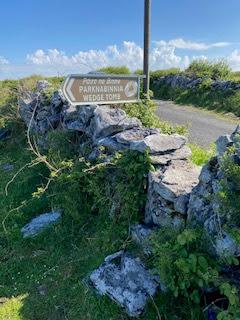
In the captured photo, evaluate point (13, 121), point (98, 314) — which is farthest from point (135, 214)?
point (13, 121)

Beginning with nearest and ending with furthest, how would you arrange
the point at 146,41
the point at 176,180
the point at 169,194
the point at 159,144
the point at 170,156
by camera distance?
the point at 169,194, the point at 176,180, the point at 170,156, the point at 159,144, the point at 146,41

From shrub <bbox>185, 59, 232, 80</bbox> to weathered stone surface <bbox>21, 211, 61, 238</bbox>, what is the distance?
533 inches

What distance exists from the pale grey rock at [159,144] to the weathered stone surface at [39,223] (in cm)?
181

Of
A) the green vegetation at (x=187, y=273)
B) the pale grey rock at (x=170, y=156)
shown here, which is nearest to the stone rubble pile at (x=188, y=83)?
the pale grey rock at (x=170, y=156)

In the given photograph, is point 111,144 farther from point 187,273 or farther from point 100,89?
point 187,273

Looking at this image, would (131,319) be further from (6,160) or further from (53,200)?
(6,160)

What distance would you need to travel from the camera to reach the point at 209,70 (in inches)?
776

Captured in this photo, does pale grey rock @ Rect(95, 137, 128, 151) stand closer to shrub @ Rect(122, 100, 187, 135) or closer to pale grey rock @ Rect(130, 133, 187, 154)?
A: pale grey rock @ Rect(130, 133, 187, 154)

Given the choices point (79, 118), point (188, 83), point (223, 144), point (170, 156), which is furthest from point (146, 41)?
point (188, 83)

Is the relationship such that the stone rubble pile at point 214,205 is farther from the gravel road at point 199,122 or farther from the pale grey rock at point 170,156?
the gravel road at point 199,122

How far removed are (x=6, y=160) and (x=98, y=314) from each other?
6.97 metres

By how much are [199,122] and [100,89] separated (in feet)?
19.6

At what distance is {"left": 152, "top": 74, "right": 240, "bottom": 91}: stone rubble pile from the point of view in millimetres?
15556

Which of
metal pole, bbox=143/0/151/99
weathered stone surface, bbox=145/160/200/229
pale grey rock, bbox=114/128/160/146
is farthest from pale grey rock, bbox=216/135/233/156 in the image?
metal pole, bbox=143/0/151/99
